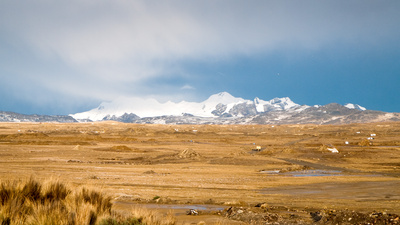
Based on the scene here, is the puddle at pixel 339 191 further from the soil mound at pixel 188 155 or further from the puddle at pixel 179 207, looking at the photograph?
the soil mound at pixel 188 155

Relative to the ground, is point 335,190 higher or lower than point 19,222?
lower

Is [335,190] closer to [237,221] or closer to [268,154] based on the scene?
[237,221]

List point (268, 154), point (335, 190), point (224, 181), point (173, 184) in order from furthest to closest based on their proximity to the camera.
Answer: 1. point (268, 154)
2. point (224, 181)
3. point (173, 184)
4. point (335, 190)

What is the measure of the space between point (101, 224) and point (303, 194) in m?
14.0

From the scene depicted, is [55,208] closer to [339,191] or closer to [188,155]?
[339,191]

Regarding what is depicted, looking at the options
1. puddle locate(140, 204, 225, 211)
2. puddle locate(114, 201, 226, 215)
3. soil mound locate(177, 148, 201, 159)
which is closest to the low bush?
puddle locate(114, 201, 226, 215)

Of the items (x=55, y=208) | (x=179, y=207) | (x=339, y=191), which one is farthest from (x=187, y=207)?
(x=339, y=191)

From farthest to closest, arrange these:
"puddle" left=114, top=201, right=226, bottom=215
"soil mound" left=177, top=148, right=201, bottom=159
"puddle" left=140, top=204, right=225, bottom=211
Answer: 1. "soil mound" left=177, top=148, right=201, bottom=159
2. "puddle" left=140, top=204, right=225, bottom=211
3. "puddle" left=114, top=201, right=226, bottom=215

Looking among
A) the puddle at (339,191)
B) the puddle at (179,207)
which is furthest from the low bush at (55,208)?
the puddle at (339,191)

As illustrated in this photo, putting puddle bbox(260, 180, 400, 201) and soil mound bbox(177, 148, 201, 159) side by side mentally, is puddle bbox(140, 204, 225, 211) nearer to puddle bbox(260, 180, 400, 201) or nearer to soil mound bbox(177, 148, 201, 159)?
puddle bbox(260, 180, 400, 201)

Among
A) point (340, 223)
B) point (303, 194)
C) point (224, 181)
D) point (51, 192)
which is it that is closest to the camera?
point (51, 192)

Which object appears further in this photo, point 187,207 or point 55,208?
point 187,207

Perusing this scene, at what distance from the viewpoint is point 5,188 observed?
8.20m

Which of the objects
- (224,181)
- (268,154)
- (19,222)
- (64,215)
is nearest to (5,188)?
(19,222)
